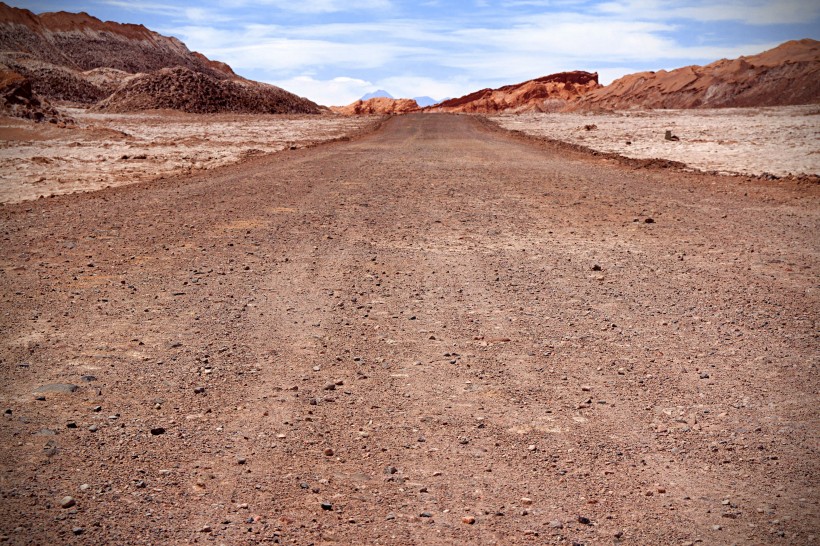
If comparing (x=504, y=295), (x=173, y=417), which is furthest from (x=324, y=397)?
(x=504, y=295)

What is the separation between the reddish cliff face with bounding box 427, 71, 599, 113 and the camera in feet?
351

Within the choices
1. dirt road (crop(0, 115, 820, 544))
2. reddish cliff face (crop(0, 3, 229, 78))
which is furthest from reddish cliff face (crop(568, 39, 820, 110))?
reddish cliff face (crop(0, 3, 229, 78))

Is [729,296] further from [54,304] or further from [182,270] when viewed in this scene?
[54,304]

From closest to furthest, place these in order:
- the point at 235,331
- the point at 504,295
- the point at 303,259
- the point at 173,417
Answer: the point at 173,417 → the point at 235,331 → the point at 504,295 → the point at 303,259

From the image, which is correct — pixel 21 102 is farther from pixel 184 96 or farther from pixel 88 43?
pixel 88 43

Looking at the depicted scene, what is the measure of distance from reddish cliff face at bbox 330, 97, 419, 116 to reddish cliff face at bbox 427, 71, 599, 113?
366cm

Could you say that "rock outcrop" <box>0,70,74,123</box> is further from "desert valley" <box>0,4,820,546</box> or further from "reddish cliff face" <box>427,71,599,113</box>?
"reddish cliff face" <box>427,71,599,113</box>

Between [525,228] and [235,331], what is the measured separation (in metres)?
5.70

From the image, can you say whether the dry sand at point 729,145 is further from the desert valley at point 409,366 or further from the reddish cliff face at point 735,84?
the reddish cliff face at point 735,84

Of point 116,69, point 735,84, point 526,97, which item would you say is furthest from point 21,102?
point 526,97

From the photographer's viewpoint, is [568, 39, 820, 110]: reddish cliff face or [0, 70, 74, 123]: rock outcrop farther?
[568, 39, 820, 110]: reddish cliff face

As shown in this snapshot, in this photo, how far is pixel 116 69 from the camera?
101562 mm

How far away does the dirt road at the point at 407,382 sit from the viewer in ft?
12.0

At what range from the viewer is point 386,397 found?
495cm
